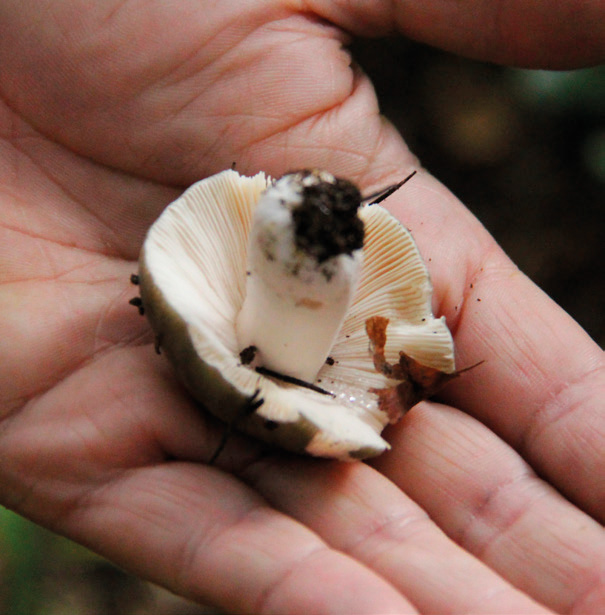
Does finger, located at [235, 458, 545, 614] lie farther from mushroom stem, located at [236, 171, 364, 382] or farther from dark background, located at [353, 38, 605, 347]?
dark background, located at [353, 38, 605, 347]

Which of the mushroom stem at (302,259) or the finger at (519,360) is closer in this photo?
the mushroom stem at (302,259)

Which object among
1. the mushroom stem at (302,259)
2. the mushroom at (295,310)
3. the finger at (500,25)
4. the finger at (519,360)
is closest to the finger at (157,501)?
the mushroom at (295,310)

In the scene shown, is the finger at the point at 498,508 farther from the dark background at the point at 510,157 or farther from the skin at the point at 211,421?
the dark background at the point at 510,157

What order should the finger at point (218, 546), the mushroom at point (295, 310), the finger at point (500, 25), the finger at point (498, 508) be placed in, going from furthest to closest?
the finger at point (500, 25) < the finger at point (498, 508) < the mushroom at point (295, 310) < the finger at point (218, 546)

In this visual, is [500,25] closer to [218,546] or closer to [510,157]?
[510,157]

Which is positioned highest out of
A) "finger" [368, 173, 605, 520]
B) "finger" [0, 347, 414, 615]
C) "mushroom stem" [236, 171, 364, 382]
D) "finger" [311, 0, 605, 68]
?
"finger" [311, 0, 605, 68]

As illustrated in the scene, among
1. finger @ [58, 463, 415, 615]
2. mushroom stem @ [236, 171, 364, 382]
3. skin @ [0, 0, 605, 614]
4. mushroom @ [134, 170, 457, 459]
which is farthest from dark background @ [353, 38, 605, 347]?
finger @ [58, 463, 415, 615]
